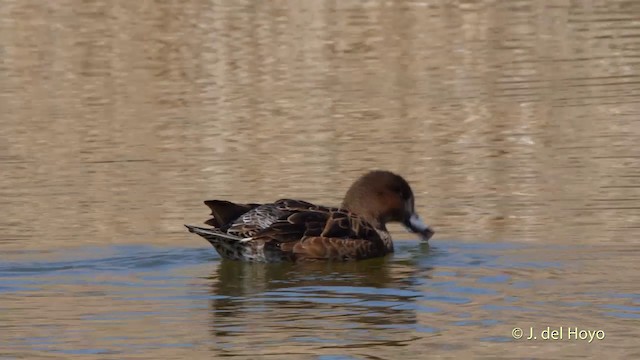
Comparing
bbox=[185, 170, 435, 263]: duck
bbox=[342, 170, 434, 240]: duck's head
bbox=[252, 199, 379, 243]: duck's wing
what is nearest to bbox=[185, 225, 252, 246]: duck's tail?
bbox=[185, 170, 435, 263]: duck

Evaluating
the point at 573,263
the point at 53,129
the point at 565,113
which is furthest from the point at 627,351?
the point at 53,129

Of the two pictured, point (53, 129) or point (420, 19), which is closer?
point (53, 129)

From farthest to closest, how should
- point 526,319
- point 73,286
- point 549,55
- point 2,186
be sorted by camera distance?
point 549,55 → point 2,186 → point 73,286 → point 526,319

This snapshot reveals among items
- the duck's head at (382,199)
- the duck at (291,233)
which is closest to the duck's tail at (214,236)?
the duck at (291,233)

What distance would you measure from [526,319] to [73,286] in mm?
2962

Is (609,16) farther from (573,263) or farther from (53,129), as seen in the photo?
(573,263)

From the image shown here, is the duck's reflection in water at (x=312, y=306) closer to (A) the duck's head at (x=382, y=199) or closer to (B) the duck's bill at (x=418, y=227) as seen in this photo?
(B) the duck's bill at (x=418, y=227)

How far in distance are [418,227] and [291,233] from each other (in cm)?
108

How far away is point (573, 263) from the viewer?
10.3 metres

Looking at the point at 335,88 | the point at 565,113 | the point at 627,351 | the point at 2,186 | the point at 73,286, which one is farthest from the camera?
the point at 335,88

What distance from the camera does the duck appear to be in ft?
35.7

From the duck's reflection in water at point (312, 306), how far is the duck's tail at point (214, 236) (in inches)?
7.4

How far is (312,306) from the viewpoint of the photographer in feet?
30.7

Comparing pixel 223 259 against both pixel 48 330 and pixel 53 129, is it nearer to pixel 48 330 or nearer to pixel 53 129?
pixel 48 330
